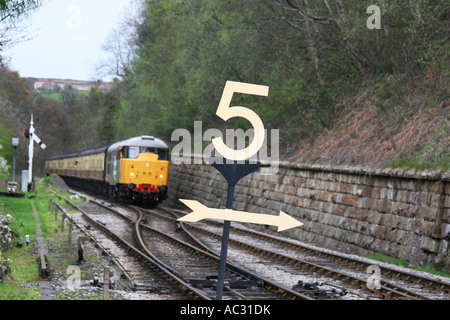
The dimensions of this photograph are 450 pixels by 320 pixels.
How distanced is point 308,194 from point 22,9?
9.62m

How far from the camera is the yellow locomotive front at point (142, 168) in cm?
2772

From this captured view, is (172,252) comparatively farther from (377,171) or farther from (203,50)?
(203,50)

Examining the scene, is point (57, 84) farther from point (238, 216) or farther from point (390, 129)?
point (238, 216)

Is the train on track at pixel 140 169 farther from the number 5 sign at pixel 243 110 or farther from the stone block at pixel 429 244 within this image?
the number 5 sign at pixel 243 110

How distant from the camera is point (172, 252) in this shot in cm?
1426

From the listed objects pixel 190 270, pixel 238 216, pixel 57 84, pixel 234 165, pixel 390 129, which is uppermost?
pixel 57 84

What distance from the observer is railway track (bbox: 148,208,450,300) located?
30.7 ft

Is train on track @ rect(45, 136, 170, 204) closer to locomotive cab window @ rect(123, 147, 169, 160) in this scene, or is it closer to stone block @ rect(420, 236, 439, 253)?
locomotive cab window @ rect(123, 147, 169, 160)

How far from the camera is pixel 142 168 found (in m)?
27.8

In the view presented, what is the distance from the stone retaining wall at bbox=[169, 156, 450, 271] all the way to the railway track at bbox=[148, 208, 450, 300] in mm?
1325

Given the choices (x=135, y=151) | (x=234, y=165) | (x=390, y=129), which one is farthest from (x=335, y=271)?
(x=135, y=151)

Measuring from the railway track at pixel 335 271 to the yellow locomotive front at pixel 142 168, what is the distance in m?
10.5

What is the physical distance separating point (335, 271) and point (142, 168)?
58.9 feet
